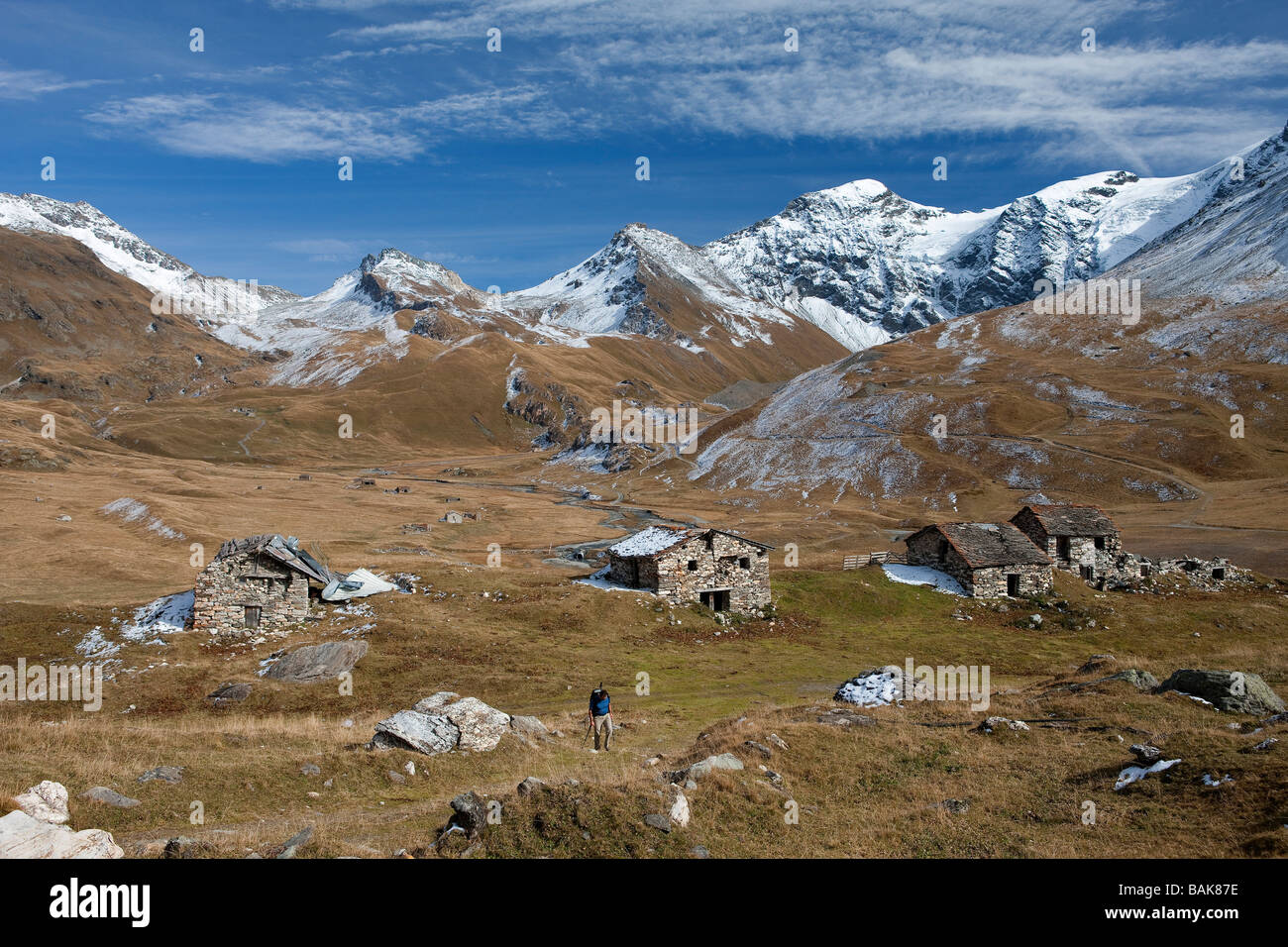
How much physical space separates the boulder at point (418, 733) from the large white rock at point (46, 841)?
415 inches

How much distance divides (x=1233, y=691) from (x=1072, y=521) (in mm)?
42755

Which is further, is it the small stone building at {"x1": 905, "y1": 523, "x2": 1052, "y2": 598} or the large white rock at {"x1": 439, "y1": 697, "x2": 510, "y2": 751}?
the small stone building at {"x1": 905, "y1": 523, "x2": 1052, "y2": 598}

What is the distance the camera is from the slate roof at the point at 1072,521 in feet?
212

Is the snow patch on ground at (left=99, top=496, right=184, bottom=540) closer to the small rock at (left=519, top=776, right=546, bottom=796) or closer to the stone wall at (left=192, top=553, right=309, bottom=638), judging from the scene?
the stone wall at (left=192, top=553, right=309, bottom=638)

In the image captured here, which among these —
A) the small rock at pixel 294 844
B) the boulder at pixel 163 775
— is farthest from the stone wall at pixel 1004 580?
the small rock at pixel 294 844

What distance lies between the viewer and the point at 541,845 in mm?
15500

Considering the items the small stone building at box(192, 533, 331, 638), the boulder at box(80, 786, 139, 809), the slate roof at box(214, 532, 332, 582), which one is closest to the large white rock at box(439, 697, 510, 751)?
the boulder at box(80, 786, 139, 809)

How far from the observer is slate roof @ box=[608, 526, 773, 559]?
54.2 metres

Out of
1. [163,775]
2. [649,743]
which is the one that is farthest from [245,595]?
[649,743]

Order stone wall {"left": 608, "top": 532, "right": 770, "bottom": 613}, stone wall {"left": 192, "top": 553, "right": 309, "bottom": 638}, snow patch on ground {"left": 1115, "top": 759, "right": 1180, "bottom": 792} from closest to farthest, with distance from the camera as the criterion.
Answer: snow patch on ground {"left": 1115, "top": 759, "right": 1180, "bottom": 792} < stone wall {"left": 192, "top": 553, "right": 309, "bottom": 638} < stone wall {"left": 608, "top": 532, "right": 770, "bottom": 613}

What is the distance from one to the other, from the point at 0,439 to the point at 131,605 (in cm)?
12786

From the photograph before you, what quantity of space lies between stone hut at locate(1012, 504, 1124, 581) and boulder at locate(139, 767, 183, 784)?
2441 inches

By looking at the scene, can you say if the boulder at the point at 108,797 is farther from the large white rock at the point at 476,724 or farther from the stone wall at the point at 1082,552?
the stone wall at the point at 1082,552
